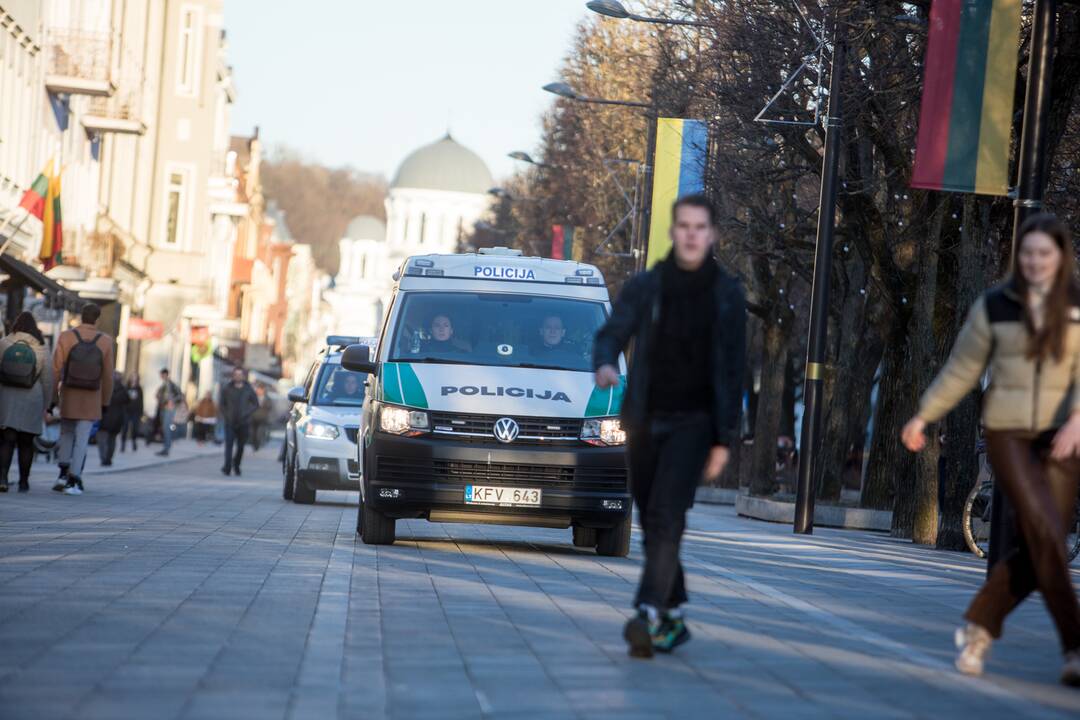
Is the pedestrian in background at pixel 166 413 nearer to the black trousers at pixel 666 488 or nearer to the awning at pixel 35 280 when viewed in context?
the awning at pixel 35 280

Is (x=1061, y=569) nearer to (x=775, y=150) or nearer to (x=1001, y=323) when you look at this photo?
(x=1001, y=323)

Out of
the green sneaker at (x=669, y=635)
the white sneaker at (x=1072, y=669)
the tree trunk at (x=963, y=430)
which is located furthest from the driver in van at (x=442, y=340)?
the white sneaker at (x=1072, y=669)

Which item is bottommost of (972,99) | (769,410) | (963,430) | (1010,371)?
(769,410)

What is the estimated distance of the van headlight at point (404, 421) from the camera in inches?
569

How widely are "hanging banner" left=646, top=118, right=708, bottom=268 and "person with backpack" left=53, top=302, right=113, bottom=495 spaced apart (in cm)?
990

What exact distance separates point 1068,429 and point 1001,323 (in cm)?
54

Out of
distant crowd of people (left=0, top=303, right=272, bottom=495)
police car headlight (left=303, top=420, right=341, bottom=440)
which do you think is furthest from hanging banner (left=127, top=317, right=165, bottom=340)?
distant crowd of people (left=0, top=303, right=272, bottom=495)

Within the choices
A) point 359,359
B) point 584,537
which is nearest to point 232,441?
point 584,537

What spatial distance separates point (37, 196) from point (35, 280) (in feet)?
6.67

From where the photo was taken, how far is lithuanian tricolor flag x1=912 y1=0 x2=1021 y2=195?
14789 millimetres

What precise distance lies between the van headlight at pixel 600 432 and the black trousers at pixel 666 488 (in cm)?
583

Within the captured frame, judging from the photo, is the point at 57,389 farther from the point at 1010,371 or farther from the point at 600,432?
the point at 1010,371

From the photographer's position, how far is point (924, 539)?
71.5ft

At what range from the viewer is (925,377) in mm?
22219
